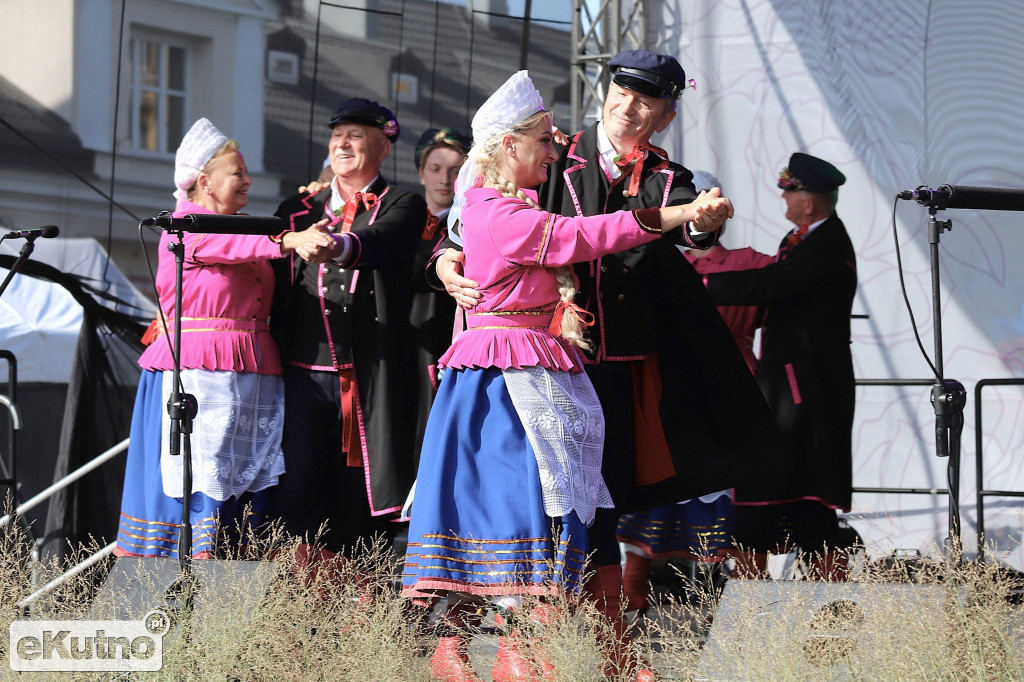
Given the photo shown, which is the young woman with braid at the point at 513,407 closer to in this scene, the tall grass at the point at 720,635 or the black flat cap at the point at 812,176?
the tall grass at the point at 720,635

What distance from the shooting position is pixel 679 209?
10.0 ft

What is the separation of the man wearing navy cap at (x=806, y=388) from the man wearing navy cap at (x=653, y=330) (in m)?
1.08

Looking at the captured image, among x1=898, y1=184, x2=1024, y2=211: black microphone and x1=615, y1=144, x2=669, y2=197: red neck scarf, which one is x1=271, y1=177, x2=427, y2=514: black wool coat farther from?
x1=898, y1=184, x2=1024, y2=211: black microphone

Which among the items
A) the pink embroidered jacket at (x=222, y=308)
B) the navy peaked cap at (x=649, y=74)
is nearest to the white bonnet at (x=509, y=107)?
the navy peaked cap at (x=649, y=74)

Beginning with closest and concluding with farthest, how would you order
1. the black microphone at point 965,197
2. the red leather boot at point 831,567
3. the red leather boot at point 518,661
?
the red leather boot at point 518,661 < the black microphone at point 965,197 < the red leather boot at point 831,567

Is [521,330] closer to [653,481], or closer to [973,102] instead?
[653,481]

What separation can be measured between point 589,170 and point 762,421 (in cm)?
85

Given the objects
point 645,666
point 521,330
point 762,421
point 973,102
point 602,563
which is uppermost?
point 973,102

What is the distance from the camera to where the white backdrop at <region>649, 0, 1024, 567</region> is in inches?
205

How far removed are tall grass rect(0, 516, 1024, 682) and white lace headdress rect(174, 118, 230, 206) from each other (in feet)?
5.20

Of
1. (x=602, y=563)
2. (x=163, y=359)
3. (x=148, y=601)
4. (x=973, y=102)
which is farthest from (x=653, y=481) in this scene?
(x=973, y=102)

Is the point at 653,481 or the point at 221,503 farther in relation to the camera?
the point at 221,503

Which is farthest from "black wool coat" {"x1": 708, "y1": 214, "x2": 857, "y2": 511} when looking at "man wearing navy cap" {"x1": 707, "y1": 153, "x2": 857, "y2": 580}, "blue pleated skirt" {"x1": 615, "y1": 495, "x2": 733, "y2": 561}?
"blue pleated skirt" {"x1": 615, "y1": 495, "x2": 733, "y2": 561}

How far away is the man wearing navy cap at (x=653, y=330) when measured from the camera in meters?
3.45
